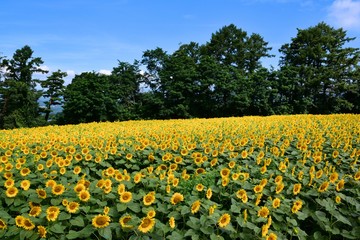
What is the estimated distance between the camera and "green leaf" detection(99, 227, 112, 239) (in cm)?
250

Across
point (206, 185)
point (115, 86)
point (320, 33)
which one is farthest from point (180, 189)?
point (320, 33)

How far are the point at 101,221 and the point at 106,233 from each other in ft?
0.40

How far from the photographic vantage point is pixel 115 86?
91.7 ft

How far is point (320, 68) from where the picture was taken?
107 feet

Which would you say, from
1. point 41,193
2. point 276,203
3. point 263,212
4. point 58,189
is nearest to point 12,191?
point 41,193

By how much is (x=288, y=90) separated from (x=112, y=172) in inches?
1102

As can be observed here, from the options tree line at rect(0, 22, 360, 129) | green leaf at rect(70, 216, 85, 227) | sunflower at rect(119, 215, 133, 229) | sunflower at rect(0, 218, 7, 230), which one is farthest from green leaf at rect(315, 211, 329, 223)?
tree line at rect(0, 22, 360, 129)

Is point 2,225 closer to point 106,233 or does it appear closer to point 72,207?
point 72,207

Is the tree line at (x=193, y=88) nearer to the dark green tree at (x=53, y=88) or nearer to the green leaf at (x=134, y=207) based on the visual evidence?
the dark green tree at (x=53, y=88)

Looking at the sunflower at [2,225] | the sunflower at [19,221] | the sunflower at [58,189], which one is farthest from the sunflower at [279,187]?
the sunflower at [2,225]

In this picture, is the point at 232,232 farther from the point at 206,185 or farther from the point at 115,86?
the point at 115,86

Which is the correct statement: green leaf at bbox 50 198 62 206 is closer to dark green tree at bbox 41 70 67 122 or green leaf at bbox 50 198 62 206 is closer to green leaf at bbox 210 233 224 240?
green leaf at bbox 210 233 224 240

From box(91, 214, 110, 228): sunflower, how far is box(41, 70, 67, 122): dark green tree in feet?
96.6

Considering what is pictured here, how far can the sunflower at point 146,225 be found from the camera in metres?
2.52
